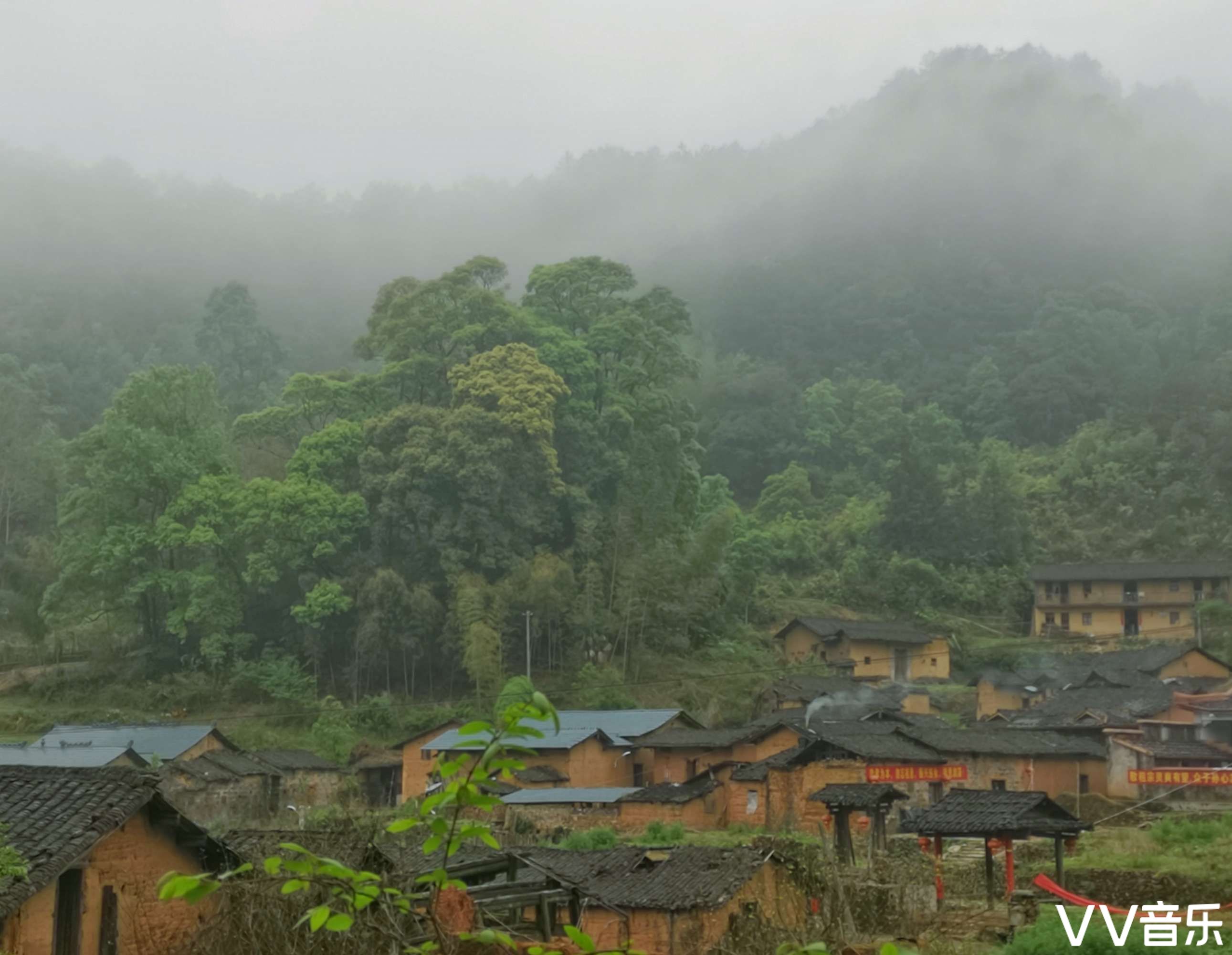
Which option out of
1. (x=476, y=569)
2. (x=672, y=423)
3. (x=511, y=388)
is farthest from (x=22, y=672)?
(x=672, y=423)

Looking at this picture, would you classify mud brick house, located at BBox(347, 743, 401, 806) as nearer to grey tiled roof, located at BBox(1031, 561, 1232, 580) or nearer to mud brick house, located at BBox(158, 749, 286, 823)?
mud brick house, located at BBox(158, 749, 286, 823)

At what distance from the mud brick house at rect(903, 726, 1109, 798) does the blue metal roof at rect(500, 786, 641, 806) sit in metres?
6.68

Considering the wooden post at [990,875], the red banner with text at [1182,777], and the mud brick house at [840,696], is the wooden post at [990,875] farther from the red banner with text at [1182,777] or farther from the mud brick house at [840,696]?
the mud brick house at [840,696]

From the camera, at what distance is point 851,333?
8938 centimetres

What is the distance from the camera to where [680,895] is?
16516mm

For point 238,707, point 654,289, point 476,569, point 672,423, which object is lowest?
point 238,707

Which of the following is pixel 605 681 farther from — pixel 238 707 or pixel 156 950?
pixel 156 950

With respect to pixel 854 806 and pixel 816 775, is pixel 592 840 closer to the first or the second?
pixel 816 775

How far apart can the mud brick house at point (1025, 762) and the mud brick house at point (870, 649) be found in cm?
1457

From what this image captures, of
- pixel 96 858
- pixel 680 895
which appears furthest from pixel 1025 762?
pixel 96 858

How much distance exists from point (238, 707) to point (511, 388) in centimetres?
1336

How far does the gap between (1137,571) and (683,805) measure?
1032 inches

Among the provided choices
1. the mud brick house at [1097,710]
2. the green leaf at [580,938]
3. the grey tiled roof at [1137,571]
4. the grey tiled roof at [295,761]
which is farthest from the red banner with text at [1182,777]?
the green leaf at [580,938]

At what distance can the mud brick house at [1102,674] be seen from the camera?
40.0 meters
